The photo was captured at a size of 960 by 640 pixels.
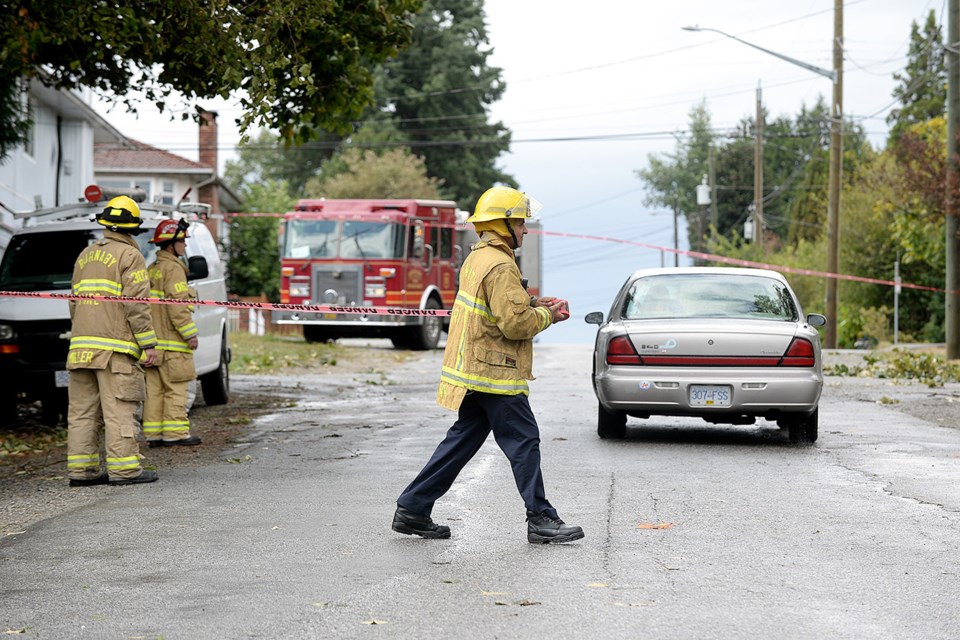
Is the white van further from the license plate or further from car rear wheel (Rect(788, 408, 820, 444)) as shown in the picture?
car rear wheel (Rect(788, 408, 820, 444))

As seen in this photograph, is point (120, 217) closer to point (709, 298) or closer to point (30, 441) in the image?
point (30, 441)

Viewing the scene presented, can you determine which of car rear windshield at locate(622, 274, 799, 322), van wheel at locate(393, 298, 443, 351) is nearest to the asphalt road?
car rear windshield at locate(622, 274, 799, 322)

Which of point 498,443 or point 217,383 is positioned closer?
point 498,443

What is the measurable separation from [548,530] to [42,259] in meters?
8.91

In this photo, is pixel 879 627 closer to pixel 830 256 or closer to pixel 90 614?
pixel 90 614

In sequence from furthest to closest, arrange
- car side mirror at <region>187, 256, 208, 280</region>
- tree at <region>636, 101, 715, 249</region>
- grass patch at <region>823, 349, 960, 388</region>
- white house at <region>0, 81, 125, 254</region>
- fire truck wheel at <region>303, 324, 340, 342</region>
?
tree at <region>636, 101, 715, 249</region> < fire truck wheel at <region>303, 324, 340, 342</region> < white house at <region>0, 81, 125, 254</region> < grass patch at <region>823, 349, 960, 388</region> < car side mirror at <region>187, 256, 208, 280</region>

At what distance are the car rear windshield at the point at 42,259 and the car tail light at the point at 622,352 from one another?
5.78m

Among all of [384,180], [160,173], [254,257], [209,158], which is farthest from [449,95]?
[254,257]

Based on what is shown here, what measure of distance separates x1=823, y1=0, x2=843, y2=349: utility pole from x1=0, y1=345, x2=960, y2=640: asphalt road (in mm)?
21267

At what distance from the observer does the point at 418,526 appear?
24.8 ft

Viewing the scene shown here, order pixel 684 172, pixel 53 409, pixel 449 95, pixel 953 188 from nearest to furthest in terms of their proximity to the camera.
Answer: pixel 53 409 → pixel 953 188 → pixel 449 95 → pixel 684 172

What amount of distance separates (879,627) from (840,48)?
28.9m

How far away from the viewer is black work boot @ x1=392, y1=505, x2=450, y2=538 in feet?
24.8

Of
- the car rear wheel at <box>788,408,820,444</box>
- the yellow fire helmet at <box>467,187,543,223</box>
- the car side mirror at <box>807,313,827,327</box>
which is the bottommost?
the car rear wheel at <box>788,408,820,444</box>
